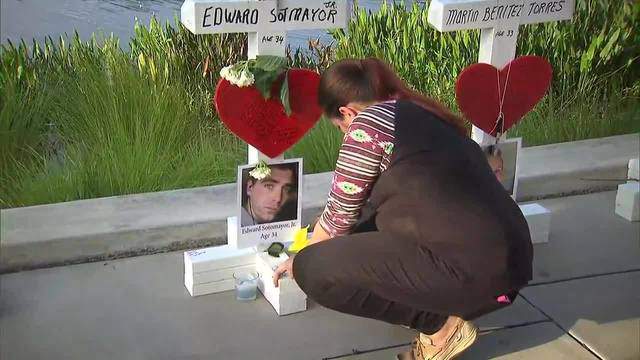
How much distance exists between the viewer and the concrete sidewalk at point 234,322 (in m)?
3.09

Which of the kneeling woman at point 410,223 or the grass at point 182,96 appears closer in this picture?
the kneeling woman at point 410,223

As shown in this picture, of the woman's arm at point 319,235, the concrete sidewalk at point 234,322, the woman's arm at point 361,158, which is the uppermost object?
the woman's arm at point 361,158

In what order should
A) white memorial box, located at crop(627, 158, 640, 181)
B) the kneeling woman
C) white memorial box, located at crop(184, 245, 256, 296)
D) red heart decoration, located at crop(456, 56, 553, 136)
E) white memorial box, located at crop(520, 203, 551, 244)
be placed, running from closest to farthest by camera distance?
the kneeling woman < white memorial box, located at crop(184, 245, 256, 296) < red heart decoration, located at crop(456, 56, 553, 136) < white memorial box, located at crop(520, 203, 551, 244) < white memorial box, located at crop(627, 158, 640, 181)

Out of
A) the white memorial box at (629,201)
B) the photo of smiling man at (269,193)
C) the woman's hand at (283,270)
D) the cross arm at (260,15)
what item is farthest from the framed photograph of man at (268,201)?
the white memorial box at (629,201)

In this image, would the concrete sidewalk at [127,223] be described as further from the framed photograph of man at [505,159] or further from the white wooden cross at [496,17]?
the white wooden cross at [496,17]

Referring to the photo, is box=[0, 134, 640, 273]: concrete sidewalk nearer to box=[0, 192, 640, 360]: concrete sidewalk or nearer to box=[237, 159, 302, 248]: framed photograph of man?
box=[0, 192, 640, 360]: concrete sidewalk

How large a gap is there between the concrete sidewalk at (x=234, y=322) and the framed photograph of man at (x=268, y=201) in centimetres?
28

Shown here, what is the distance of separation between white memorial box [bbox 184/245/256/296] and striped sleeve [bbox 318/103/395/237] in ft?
2.50

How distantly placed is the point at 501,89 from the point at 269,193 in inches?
42.9

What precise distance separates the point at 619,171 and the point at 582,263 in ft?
3.33

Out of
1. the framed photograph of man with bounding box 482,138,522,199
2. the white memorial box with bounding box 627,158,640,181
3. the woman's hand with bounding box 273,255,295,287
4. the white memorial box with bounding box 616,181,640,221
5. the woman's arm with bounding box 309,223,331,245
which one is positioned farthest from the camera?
the white memorial box with bounding box 627,158,640,181

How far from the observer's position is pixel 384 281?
277cm

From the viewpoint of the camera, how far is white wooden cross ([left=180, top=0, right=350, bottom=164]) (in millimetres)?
3031

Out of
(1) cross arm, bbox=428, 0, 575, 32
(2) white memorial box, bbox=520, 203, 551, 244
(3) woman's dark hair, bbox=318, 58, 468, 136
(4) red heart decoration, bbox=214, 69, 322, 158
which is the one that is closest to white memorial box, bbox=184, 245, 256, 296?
(4) red heart decoration, bbox=214, 69, 322, 158
